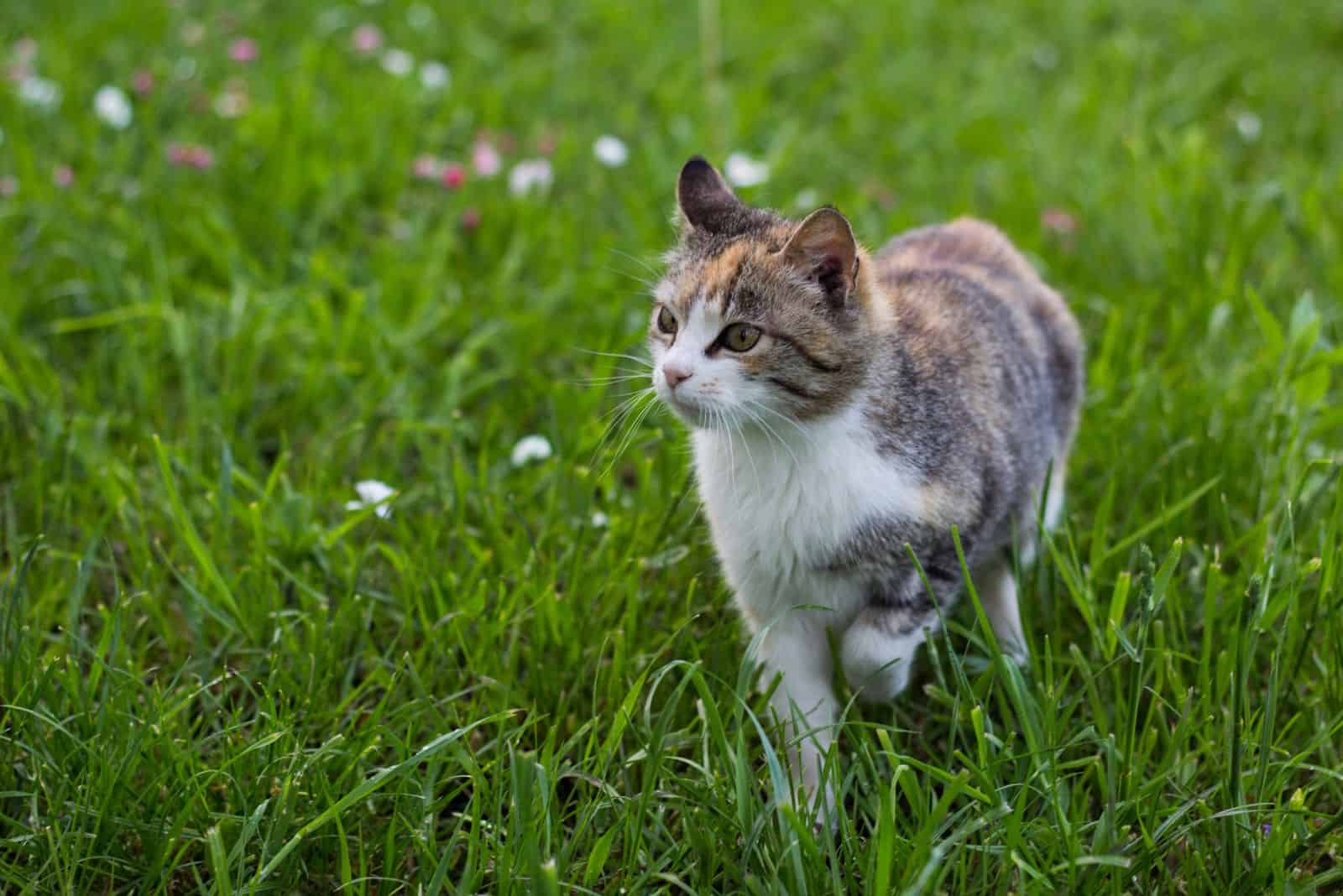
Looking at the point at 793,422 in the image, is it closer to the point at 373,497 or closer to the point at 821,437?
the point at 821,437

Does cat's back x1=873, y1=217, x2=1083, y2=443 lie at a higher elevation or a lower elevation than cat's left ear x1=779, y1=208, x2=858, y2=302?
lower

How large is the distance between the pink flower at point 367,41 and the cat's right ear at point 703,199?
413 cm

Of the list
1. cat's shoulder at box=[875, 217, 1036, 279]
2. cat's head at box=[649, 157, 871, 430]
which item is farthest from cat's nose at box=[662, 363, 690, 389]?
cat's shoulder at box=[875, 217, 1036, 279]

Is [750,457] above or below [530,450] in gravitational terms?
above

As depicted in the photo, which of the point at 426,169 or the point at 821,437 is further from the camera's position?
the point at 426,169

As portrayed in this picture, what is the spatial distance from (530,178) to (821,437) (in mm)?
3113

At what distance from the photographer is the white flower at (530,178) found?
18.5 ft

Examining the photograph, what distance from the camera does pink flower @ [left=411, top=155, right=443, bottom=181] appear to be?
5637 millimetres

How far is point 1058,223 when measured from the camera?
5.46 m

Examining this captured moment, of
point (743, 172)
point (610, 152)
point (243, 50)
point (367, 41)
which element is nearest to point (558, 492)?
point (743, 172)

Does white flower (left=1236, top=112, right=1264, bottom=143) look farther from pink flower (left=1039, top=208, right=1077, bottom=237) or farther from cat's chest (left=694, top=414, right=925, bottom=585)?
cat's chest (left=694, top=414, right=925, bottom=585)

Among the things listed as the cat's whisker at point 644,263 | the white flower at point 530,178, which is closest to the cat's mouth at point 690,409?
the cat's whisker at point 644,263

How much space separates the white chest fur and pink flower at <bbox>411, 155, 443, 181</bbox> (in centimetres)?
304

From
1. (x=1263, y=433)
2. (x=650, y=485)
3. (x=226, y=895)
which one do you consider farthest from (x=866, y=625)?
(x=1263, y=433)
